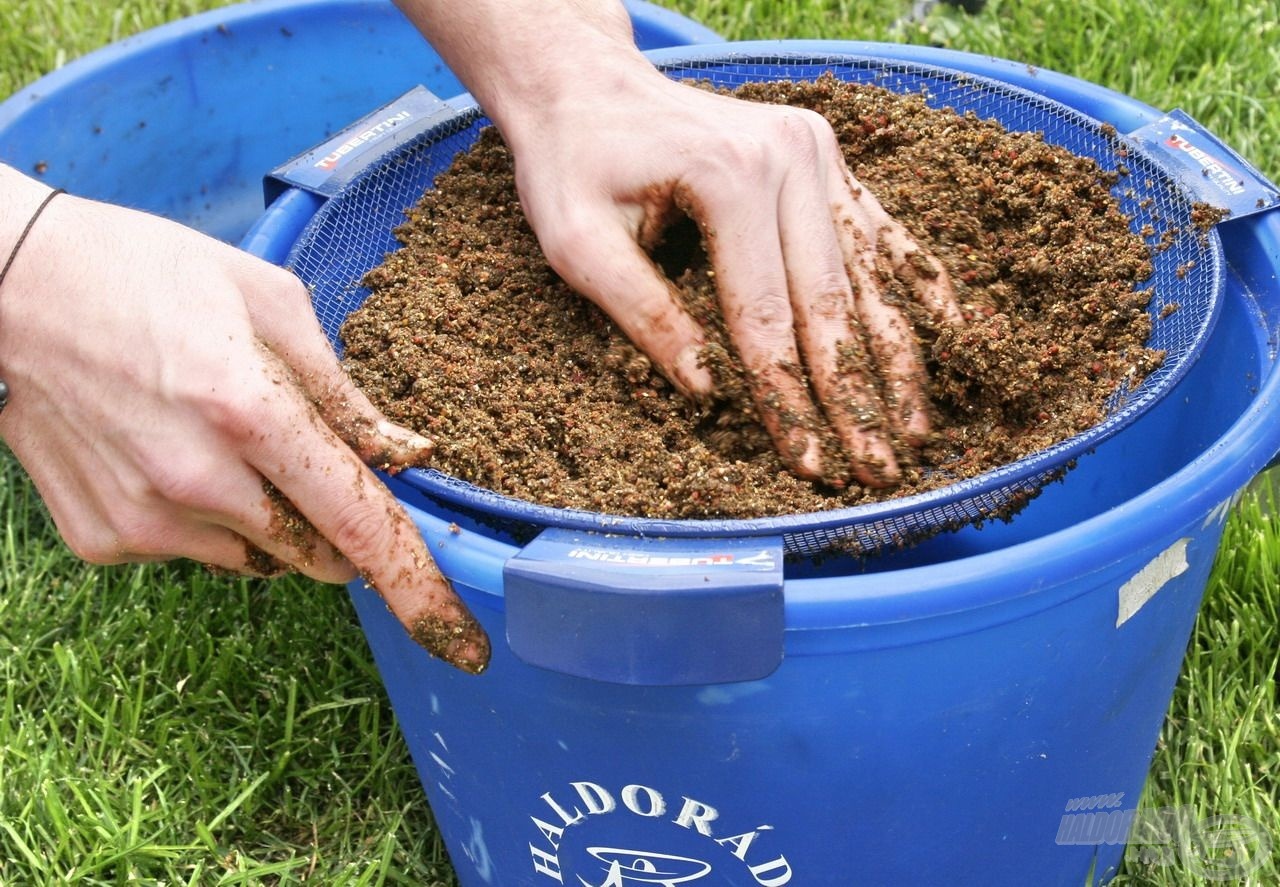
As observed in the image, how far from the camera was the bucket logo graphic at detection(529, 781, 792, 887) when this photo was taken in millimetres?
1042

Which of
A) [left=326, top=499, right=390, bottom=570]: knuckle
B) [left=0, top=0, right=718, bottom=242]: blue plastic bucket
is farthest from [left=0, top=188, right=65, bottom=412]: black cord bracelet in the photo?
[left=0, top=0, right=718, bottom=242]: blue plastic bucket

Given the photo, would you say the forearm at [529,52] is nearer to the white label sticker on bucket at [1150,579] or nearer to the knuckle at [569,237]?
the knuckle at [569,237]

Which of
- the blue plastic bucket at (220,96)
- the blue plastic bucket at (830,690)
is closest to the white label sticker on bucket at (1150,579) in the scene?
the blue plastic bucket at (830,690)

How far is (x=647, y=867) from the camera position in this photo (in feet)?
3.61

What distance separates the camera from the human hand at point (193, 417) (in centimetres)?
92

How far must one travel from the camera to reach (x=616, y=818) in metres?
1.08

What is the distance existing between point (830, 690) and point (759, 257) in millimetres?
399

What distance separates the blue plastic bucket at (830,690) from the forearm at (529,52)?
1.38 ft

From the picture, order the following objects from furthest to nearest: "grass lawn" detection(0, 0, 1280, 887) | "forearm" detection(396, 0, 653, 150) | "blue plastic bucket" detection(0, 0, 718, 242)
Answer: "blue plastic bucket" detection(0, 0, 718, 242) → "grass lawn" detection(0, 0, 1280, 887) → "forearm" detection(396, 0, 653, 150)

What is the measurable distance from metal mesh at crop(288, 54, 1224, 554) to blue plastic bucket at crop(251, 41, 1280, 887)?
0.04 metres

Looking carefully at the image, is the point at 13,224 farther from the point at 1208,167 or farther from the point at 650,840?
the point at 1208,167

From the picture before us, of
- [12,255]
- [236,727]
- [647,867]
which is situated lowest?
[236,727]

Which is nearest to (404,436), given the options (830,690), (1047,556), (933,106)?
(830,690)

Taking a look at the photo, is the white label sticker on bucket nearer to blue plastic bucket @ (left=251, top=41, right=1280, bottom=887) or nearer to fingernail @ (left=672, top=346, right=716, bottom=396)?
blue plastic bucket @ (left=251, top=41, right=1280, bottom=887)
